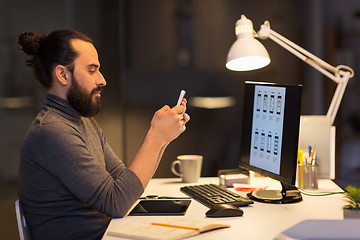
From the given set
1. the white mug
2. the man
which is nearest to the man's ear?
the man

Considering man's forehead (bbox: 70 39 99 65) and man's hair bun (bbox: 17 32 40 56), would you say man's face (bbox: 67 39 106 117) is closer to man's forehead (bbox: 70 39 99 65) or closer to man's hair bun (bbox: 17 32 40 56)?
man's forehead (bbox: 70 39 99 65)

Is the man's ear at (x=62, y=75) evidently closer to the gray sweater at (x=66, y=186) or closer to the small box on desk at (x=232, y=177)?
the gray sweater at (x=66, y=186)

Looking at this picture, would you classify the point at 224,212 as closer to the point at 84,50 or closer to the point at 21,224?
the point at 21,224

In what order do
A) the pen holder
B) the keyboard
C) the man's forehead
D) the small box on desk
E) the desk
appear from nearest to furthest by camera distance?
the desk
the keyboard
the man's forehead
the pen holder
the small box on desk

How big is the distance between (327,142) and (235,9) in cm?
137

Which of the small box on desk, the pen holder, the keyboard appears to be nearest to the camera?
the keyboard

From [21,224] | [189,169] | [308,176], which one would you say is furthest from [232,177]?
[21,224]

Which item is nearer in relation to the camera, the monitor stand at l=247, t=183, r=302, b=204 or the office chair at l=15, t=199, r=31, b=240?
the office chair at l=15, t=199, r=31, b=240

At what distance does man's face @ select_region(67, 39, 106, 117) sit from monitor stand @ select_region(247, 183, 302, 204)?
657mm

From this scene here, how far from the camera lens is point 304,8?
9.87 feet

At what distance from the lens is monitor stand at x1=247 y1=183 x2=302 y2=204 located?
155 centimetres

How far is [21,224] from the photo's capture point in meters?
1.39

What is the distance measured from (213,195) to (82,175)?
0.48m

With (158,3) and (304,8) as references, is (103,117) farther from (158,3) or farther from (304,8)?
(304,8)
